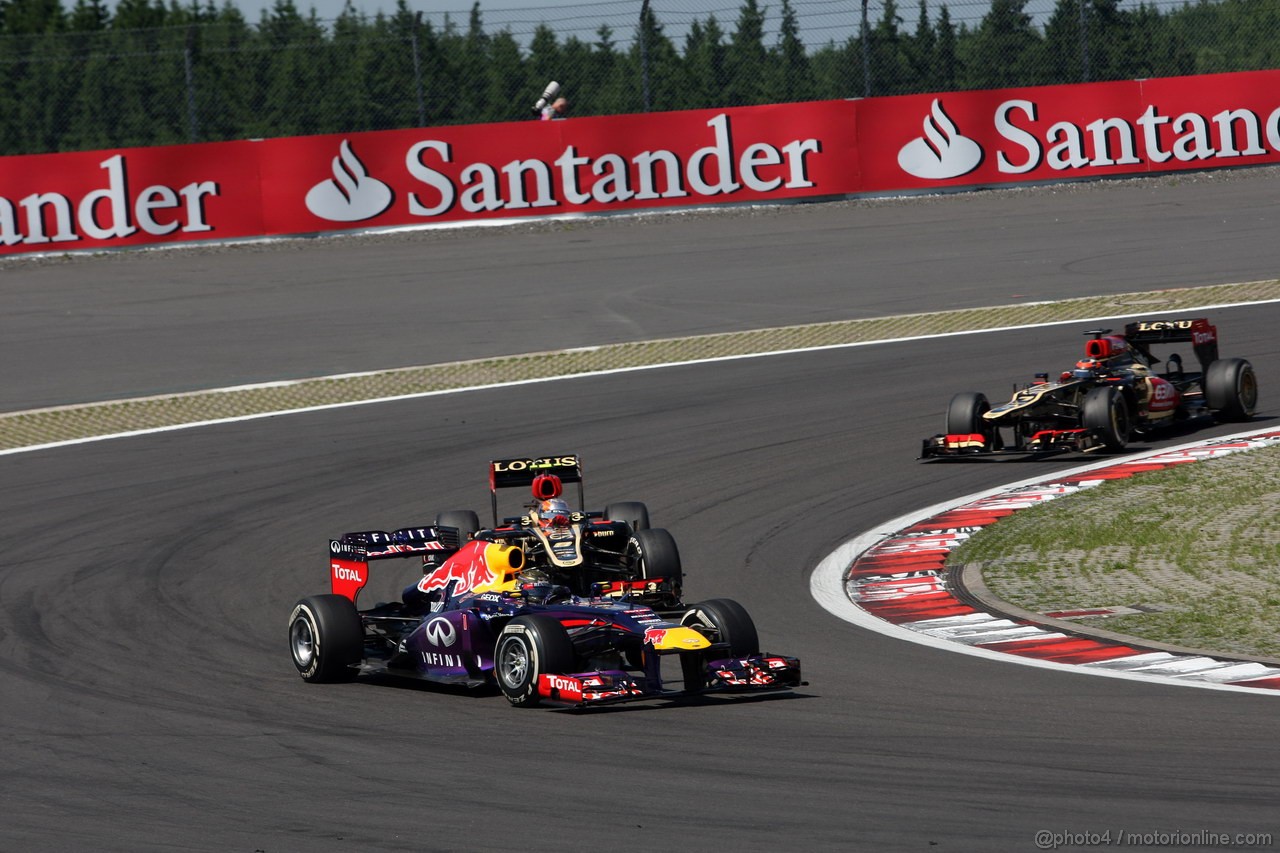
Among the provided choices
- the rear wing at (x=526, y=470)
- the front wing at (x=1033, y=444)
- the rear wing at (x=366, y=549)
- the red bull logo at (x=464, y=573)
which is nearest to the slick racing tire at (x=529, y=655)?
the red bull logo at (x=464, y=573)

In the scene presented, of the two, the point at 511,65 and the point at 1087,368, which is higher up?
the point at 511,65

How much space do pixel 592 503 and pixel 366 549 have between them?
14.1 feet

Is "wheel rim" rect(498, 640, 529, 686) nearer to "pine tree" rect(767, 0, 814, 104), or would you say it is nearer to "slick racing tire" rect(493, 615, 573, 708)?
"slick racing tire" rect(493, 615, 573, 708)

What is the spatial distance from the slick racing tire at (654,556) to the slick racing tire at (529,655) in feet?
5.54

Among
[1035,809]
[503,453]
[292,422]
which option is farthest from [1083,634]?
[292,422]

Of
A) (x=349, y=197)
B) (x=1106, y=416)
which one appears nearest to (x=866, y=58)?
(x=349, y=197)

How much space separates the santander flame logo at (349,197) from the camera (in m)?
29.6

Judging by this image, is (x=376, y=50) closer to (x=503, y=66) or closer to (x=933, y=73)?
(x=503, y=66)

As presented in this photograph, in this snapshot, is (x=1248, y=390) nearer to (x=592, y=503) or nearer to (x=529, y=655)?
(x=592, y=503)

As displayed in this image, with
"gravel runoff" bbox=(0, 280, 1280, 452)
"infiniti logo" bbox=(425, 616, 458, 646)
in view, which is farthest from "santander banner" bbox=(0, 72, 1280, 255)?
"infiniti logo" bbox=(425, 616, 458, 646)

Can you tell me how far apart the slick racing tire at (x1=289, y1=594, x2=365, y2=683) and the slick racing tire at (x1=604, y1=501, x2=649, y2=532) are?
84.2 inches

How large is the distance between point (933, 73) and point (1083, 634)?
21.4 meters

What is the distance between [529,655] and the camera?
9.16 meters

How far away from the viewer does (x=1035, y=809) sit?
6785 millimetres
